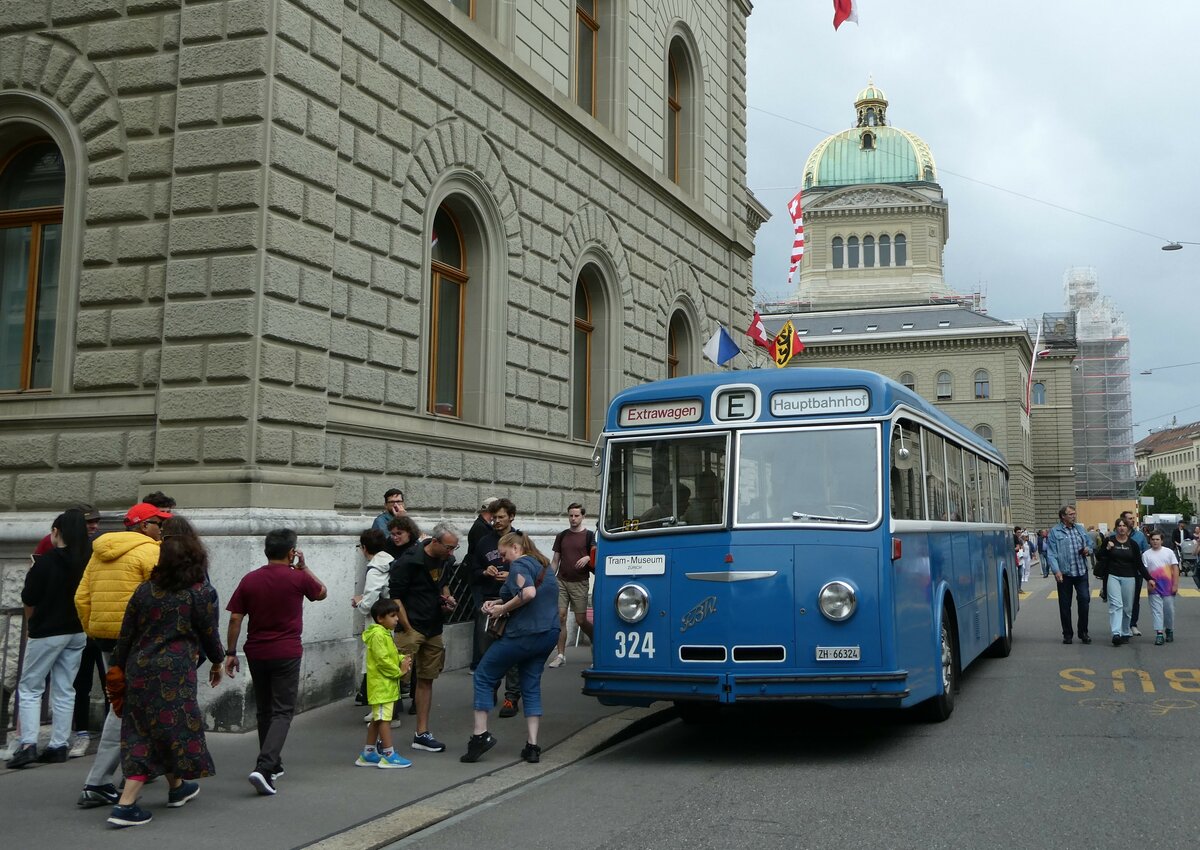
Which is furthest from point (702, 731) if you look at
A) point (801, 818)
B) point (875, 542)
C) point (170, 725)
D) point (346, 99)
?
point (346, 99)

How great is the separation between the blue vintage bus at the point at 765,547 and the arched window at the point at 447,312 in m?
5.32

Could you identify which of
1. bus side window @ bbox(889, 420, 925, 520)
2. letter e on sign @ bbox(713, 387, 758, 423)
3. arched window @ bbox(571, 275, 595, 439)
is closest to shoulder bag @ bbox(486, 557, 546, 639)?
letter e on sign @ bbox(713, 387, 758, 423)

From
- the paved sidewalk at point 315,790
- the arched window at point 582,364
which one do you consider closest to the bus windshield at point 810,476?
the paved sidewalk at point 315,790

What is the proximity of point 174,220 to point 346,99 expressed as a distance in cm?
221

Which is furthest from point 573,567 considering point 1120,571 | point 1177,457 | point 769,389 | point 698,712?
point 1177,457

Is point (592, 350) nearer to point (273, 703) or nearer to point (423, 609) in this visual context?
point (423, 609)

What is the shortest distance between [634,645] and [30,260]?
7576 mm

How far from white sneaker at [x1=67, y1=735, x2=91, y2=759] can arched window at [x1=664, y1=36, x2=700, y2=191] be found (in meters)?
15.8

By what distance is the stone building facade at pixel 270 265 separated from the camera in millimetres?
10789

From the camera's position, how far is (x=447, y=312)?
14797 millimetres

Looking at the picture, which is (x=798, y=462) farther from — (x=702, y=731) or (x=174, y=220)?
(x=174, y=220)

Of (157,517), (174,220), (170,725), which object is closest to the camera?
(170,725)

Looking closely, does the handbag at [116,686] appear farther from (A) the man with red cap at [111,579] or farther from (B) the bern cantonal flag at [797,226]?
(B) the bern cantonal flag at [797,226]

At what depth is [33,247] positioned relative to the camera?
479 inches
